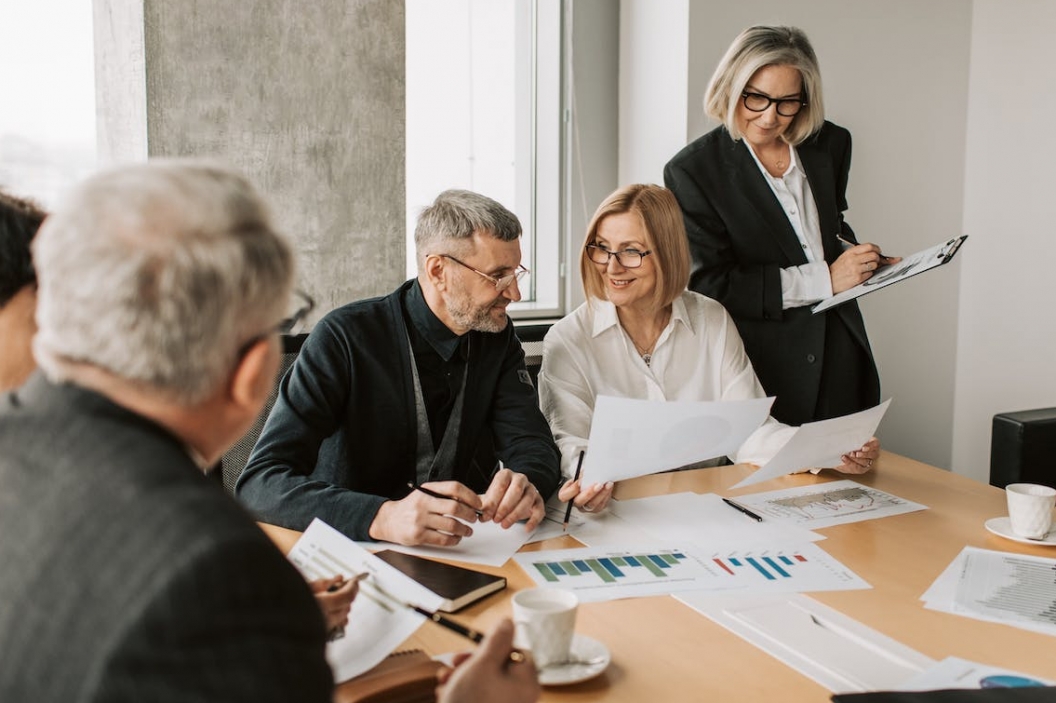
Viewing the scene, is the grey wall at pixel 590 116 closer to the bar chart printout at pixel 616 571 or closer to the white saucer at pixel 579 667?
the bar chart printout at pixel 616 571

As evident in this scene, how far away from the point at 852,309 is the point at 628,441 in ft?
4.31

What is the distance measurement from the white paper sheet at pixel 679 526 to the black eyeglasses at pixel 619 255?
2.29 ft

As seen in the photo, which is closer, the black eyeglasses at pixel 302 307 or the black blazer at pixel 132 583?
the black blazer at pixel 132 583

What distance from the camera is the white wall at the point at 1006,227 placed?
3.43m

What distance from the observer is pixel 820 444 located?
1709mm

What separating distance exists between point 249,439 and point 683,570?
0.97 m

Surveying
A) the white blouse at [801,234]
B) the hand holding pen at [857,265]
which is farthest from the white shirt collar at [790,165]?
the hand holding pen at [857,265]

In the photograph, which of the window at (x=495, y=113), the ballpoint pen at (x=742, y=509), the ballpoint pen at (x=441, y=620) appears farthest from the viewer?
the window at (x=495, y=113)

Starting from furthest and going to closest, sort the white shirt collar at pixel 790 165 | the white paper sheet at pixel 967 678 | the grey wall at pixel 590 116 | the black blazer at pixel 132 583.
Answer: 1. the grey wall at pixel 590 116
2. the white shirt collar at pixel 790 165
3. the white paper sheet at pixel 967 678
4. the black blazer at pixel 132 583

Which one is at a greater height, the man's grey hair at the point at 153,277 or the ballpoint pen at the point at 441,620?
the man's grey hair at the point at 153,277

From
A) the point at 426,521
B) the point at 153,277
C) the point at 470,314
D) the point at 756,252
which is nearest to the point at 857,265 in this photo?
the point at 756,252

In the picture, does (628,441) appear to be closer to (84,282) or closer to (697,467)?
(697,467)

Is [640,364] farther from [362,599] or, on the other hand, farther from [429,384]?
[362,599]

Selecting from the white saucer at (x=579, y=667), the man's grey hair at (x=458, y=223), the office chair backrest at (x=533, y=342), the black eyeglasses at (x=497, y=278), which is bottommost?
the white saucer at (x=579, y=667)
